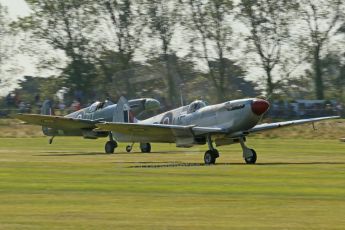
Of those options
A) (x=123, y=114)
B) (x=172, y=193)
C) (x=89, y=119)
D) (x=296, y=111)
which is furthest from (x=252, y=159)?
(x=296, y=111)

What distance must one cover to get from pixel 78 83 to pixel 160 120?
6441 centimetres

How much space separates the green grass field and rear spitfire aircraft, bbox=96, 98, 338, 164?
73cm

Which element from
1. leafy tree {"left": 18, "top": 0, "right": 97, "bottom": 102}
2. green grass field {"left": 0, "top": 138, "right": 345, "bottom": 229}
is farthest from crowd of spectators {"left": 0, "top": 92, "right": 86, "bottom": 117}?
green grass field {"left": 0, "top": 138, "right": 345, "bottom": 229}

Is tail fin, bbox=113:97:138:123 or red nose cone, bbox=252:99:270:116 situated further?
tail fin, bbox=113:97:138:123

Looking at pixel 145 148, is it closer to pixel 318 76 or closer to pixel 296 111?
pixel 296 111

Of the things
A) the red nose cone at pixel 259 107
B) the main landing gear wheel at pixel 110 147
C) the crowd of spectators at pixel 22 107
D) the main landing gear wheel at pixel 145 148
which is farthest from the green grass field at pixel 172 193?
the crowd of spectators at pixel 22 107

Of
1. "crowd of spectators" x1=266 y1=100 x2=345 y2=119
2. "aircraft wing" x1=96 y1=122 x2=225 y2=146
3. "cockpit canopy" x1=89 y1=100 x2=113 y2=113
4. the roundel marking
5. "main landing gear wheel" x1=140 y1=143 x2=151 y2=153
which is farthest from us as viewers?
"crowd of spectators" x1=266 y1=100 x2=345 y2=119

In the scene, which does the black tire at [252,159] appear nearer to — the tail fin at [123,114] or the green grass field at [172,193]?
the green grass field at [172,193]

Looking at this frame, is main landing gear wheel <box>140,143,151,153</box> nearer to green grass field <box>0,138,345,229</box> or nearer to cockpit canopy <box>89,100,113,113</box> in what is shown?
cockpit canopy <box>89,100,113,113</box>

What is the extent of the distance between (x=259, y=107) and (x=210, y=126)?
7.05 feet

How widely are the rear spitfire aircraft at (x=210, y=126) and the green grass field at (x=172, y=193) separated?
73 centimetres

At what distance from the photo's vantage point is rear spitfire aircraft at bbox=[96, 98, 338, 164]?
34938mm

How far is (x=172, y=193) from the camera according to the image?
23203 millimetres

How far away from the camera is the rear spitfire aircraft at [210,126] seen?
115 feet
